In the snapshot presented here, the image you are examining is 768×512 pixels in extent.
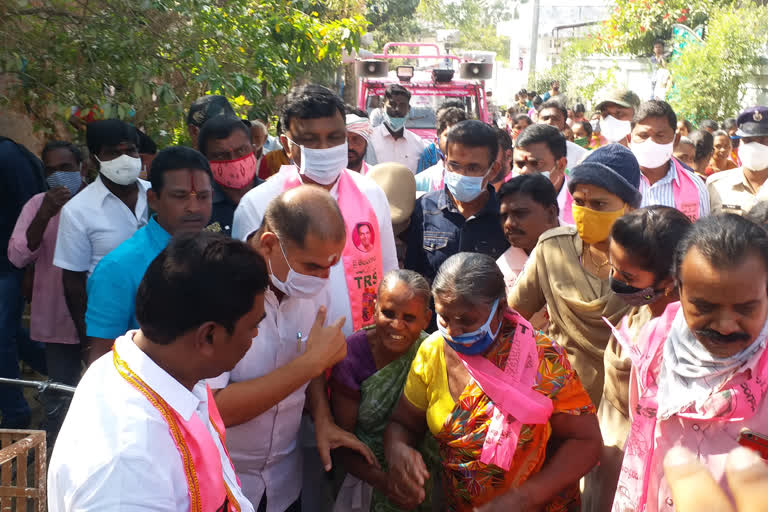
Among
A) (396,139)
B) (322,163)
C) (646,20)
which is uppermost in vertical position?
(646,20)

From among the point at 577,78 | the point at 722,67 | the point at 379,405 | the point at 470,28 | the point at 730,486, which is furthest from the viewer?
the point at 470,28

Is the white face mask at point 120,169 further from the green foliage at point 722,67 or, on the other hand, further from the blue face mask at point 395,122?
the green foliage at point 722,67

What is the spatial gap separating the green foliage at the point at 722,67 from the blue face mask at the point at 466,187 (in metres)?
11.3

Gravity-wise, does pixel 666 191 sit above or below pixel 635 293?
below

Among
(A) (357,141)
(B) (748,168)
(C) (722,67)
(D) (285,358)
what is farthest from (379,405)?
(C) (722,67)

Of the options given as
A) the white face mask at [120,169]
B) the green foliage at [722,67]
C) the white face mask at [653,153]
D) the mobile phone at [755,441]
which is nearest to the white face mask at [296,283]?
the mobile phone at [755,441]

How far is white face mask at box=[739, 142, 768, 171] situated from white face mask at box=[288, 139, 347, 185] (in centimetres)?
310

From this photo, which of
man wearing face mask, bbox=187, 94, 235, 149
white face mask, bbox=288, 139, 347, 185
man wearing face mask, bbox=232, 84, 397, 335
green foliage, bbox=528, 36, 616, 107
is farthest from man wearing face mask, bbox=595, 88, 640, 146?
green foliage, bbox=528, 36, 616, 107

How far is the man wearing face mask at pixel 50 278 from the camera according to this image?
391 cm

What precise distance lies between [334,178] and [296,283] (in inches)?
40.3

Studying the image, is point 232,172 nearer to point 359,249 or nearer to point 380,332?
point 359,249

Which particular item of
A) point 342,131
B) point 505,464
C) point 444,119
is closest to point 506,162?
point 444,119

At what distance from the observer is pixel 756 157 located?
15.9 ft

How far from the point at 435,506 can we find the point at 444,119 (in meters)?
3.93
